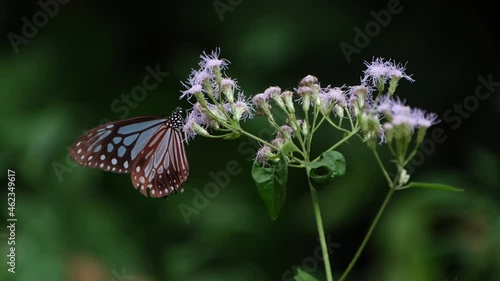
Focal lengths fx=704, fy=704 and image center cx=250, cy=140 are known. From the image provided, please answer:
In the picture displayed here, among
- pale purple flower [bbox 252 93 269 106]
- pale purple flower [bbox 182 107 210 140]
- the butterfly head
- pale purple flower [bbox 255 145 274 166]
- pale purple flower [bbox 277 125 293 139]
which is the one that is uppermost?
the butterfly head

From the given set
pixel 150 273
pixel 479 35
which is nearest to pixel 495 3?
pixel 479 35

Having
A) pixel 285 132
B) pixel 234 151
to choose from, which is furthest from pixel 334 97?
pixel 234 151

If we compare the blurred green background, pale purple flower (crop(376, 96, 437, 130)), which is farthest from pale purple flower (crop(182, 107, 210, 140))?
the blurred green background

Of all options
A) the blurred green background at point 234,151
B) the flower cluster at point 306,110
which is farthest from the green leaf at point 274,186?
the blurred green background at point 234,151

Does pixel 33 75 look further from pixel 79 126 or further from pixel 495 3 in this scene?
pixel 495 3

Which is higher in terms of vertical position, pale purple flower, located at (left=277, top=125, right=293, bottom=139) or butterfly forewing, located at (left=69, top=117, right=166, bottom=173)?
butterfly forewing, located at (left=69, top=117, right=166, bottom=173)

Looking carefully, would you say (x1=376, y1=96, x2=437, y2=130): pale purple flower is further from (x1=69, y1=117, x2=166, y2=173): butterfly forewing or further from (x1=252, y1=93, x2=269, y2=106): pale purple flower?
(x1=69, y1=117, x2=166, y2=173): butterfly forewing

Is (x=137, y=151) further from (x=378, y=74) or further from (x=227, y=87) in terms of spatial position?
(x=378, y=74)

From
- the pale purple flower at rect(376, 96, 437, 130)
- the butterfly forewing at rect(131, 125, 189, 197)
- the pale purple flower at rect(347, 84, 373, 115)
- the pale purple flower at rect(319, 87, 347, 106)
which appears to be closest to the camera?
the pale purple flower at rect(376, 96, 437, 130)
